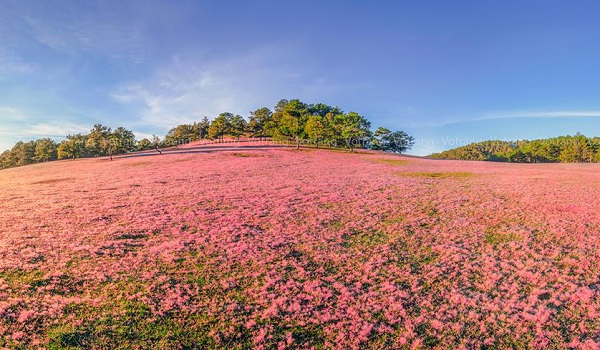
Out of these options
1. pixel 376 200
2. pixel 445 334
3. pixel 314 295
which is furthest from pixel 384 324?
pixel 376 200

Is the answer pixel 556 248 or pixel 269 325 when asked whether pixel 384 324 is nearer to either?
pixel 269 325

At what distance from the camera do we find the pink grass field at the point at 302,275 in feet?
26.3

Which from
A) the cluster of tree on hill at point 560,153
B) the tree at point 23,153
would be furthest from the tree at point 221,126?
the cluster of tree on hill at point 560,153

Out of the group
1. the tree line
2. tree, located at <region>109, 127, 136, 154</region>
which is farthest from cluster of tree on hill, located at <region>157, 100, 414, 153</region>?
tree, located at <region>109, 127, 136, 154</region>

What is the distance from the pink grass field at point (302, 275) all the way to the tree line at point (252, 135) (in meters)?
69.7

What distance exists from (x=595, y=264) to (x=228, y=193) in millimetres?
23208

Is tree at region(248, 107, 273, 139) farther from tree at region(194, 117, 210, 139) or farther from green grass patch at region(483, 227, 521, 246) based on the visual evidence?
green grass patch at region(483, 227, 521, 246)

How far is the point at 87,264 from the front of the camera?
40.0ft

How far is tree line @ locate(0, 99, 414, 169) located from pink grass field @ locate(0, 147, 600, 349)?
6966 cm

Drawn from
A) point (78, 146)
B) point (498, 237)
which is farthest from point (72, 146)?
point (498, 237)

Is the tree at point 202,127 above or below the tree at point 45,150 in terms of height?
above

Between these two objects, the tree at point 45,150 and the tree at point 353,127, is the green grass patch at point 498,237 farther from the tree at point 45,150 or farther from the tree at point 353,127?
the tree at point 45,150

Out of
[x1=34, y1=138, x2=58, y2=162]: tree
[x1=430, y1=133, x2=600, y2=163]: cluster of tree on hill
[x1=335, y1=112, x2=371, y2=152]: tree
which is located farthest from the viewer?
[x1=430, y1=133, x2=600, y2=163]: cluster of tree on hill

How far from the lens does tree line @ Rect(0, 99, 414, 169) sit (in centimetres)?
8700
